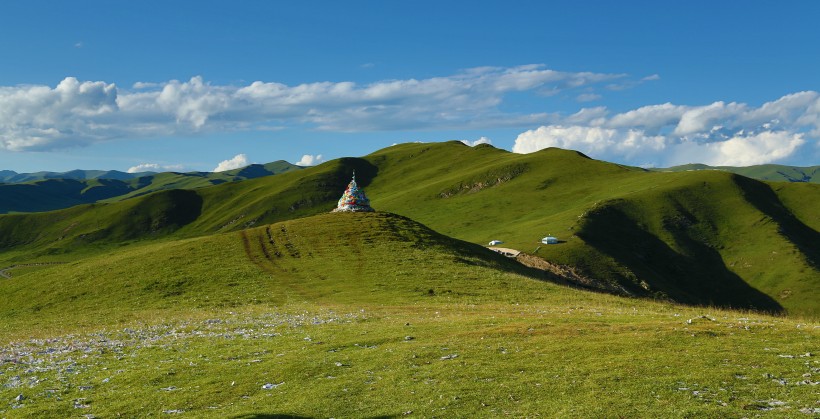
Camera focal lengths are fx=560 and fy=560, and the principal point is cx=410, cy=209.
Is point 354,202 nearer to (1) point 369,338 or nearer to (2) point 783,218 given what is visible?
(1) point 369,338

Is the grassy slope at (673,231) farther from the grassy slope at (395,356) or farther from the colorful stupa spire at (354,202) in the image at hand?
the grassy slope at (395,356)

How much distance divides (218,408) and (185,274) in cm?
5007

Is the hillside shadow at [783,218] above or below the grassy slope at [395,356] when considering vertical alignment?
above

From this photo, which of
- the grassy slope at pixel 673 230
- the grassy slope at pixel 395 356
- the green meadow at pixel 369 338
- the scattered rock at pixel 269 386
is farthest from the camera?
the grassy slope at pixel 673 230

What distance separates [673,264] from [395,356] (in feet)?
404

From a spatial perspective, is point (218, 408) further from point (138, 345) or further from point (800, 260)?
point (800, 260)

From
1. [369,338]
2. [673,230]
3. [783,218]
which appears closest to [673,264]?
[673,230]

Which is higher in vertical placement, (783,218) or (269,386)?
(783,218)

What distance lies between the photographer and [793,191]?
17975cm

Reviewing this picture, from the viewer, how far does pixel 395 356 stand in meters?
26.6

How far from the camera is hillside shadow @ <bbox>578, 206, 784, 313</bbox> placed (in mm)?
115812

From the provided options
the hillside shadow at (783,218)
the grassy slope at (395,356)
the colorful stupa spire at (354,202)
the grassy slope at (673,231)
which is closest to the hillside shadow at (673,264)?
the grassy slope at (673,231)

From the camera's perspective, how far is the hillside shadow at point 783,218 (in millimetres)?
138375

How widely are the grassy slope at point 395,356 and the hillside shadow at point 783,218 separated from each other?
113006mm
